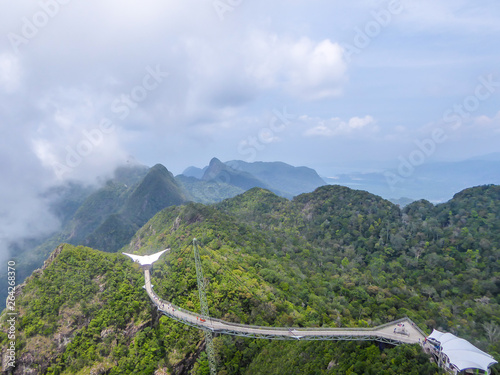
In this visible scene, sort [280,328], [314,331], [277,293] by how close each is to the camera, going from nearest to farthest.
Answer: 1. [314,331]
2. [280,328]
3. [277,293]

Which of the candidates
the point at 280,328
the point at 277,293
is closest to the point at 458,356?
the point at 280,328

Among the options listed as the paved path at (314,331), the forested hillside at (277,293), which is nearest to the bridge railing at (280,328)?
the paved path at (314,331)

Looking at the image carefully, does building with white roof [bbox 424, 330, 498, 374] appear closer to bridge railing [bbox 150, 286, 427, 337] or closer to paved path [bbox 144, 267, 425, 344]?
paved path [bbox 144, 267, 425, 344]

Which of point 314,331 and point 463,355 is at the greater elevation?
point 463,355

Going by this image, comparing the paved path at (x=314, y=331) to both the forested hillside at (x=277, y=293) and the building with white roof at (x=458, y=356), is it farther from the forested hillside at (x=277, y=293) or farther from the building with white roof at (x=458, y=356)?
the building with white roof at (x=458, y=356)

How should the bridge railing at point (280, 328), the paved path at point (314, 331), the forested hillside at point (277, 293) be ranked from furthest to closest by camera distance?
the forested hillside at point (277, 293)
the bridge railing at point (280, 328)
the paved path at point (314, 331)

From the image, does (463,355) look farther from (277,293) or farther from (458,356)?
(277,293)

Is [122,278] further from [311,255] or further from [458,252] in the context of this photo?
[458,252]
